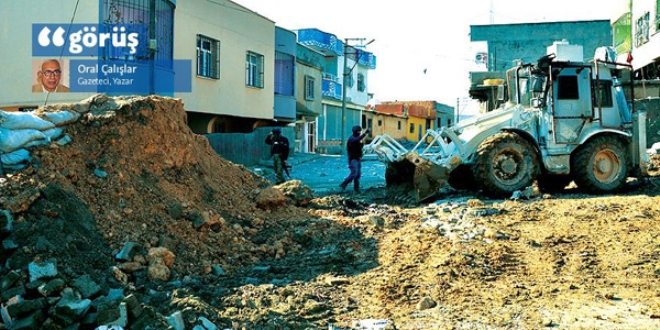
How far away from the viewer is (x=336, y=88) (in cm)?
4041

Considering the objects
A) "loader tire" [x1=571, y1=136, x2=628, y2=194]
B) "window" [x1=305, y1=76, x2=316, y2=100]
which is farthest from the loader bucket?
"window" [x1=305, y1=76, x2=316, y2=100]

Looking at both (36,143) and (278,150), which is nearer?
(36,143)

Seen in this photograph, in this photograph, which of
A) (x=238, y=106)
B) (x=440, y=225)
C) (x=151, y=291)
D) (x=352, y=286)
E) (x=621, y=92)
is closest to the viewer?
(x=151, y=291)

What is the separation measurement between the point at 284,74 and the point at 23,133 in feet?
66.5

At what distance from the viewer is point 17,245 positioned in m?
5.27

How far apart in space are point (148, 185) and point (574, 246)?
516cm

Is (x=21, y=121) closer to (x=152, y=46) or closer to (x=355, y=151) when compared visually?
(x=355, y=151)

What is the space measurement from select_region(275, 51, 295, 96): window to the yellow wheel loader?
14736 mm

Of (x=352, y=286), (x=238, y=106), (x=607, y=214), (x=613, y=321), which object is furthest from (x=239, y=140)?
(x=613, y=321)

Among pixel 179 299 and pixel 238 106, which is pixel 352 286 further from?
pixel 238 106

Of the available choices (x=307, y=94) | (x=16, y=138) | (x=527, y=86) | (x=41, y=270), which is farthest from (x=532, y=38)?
(x=41, y=270)

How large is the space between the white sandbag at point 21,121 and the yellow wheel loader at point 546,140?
21.0ft

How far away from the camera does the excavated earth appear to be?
519cm

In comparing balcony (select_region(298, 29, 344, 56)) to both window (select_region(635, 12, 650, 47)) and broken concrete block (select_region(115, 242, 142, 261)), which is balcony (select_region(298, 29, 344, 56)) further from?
broken concrete block (select_region(115, 242, 142, 261))
